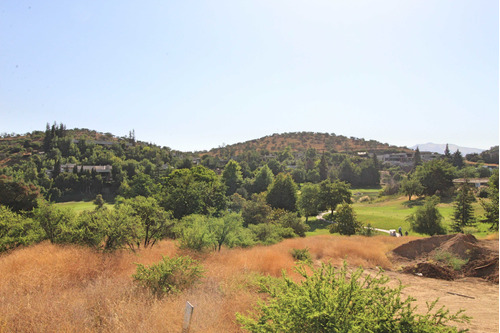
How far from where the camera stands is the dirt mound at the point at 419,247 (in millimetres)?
18677

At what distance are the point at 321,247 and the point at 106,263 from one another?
13684 mm

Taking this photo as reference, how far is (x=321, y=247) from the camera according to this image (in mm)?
18875

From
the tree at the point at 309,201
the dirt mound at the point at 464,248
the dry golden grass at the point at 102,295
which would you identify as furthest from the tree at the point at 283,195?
the dry golden grass at the point at 102,295

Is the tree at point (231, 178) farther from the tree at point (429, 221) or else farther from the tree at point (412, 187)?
the tree at point (429, 221)

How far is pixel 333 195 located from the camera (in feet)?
151

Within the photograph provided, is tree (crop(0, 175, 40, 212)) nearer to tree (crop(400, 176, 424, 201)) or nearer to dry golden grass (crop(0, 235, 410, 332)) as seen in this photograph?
dry golden grass (crop(0, 235, 410, 332))

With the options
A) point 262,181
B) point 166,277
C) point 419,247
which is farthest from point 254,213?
point 262,181

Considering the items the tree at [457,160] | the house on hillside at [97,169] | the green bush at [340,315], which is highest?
the tree at [457,160]

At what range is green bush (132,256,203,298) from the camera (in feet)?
25.6

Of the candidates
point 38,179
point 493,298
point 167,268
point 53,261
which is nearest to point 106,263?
point 53,261

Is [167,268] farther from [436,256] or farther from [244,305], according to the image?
[436,256]

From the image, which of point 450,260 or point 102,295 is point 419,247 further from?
point 102,295

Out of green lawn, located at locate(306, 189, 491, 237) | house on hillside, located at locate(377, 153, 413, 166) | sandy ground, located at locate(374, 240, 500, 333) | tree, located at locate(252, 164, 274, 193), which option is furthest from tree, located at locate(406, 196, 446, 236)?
house on hillside, located at locate(377, 153, 413, 166)

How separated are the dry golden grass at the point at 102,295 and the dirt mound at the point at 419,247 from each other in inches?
459
